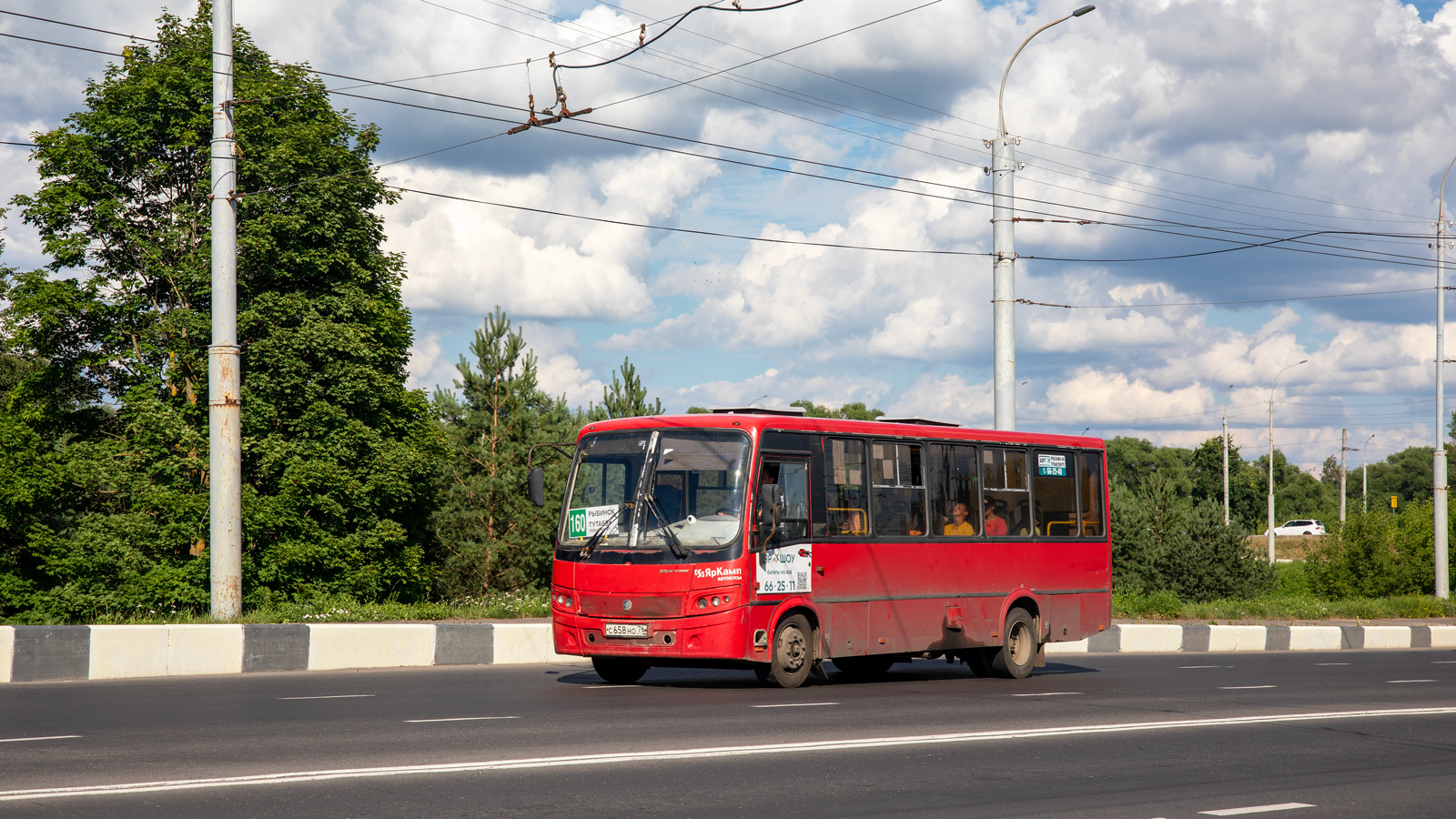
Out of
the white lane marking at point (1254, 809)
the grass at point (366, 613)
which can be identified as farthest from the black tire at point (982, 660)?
the white lane marking at point (1254, 809)

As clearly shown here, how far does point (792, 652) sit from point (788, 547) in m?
1.13

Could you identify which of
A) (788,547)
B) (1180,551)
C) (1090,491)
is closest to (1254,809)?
(788,547)

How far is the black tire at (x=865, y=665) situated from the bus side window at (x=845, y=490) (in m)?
2.72

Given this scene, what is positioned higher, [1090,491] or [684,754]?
[1090,491]

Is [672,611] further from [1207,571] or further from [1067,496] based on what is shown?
[1207,571]

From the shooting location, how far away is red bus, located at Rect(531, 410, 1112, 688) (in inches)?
551

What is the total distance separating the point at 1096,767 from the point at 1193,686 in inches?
296

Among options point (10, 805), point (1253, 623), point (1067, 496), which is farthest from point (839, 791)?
point (1253, 623)

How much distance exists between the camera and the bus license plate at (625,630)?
1398 cm

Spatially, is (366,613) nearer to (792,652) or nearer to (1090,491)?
(792,652)

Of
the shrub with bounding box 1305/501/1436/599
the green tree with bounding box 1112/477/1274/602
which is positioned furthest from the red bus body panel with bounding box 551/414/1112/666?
the shrub with bounding box 1305/501/1436/599

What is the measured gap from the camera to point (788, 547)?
47.2 feet

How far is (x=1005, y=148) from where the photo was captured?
25.2m

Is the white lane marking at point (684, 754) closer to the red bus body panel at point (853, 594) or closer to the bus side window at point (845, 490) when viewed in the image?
the red bus body panel at point (853, 594)
